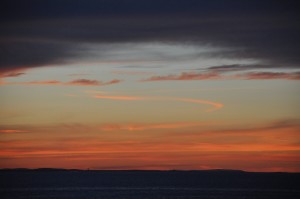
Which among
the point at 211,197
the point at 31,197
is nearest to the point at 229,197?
the point at 211,197

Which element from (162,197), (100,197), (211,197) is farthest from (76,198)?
(211,197)

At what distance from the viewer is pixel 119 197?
93500mm

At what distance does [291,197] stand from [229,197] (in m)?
8.23

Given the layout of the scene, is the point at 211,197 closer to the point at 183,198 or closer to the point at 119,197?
the point at 183,198

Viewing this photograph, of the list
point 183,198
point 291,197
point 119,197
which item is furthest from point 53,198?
point 291,197

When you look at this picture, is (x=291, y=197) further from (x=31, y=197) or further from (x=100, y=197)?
(x=31, y=197)

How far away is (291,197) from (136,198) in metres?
20.7

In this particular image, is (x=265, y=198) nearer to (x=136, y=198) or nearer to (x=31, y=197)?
(x=136, y=198)

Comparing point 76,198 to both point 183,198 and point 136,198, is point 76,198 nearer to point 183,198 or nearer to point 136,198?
point 136,198

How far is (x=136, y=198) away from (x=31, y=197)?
14116mm

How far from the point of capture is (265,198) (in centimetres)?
8838

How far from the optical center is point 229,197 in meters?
91.6

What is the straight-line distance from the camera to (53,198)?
9062 centimetres

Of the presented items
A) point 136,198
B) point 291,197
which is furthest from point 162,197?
point 291,197
